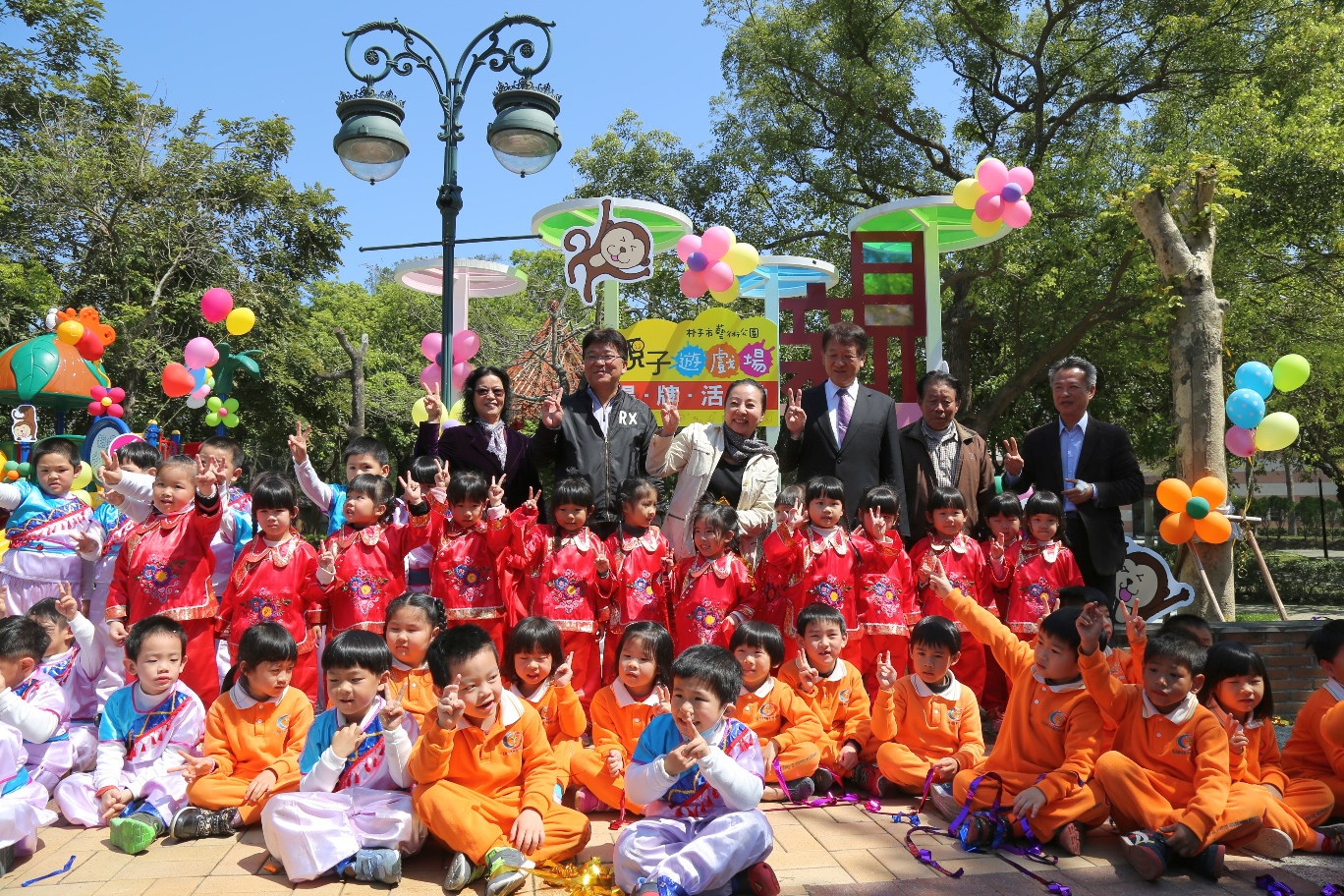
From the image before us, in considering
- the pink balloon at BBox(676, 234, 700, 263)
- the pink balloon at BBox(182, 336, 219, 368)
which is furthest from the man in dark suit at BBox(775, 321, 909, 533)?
the pink balloon at BBox(182, 336, 219, 368)

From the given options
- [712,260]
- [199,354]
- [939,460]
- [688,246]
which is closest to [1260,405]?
[939,460]

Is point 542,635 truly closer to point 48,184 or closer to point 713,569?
point 713,569

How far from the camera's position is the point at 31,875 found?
10.4 feet

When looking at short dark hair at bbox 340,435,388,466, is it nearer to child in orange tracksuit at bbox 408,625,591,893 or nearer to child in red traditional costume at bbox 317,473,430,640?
child in red traditional costume at bbox 317,473,430,640

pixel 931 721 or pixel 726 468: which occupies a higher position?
pixel 726 468

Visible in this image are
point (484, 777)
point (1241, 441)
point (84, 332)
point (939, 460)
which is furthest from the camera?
point (84, 332)

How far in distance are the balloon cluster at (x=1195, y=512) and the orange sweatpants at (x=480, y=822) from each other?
3780mm

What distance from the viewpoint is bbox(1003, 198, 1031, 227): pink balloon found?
7.58 m

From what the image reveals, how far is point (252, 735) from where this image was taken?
371 cm

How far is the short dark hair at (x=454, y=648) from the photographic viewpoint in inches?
124

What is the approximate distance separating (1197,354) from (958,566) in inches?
141

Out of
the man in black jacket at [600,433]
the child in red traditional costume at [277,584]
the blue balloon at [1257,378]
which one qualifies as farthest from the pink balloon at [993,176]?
the child in red traditional costume at [277,584]

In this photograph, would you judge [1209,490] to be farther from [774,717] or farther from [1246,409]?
[774,717]

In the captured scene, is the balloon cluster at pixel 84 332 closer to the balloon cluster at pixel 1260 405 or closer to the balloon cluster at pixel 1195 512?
the balloon cluster at pixel 1195 512
